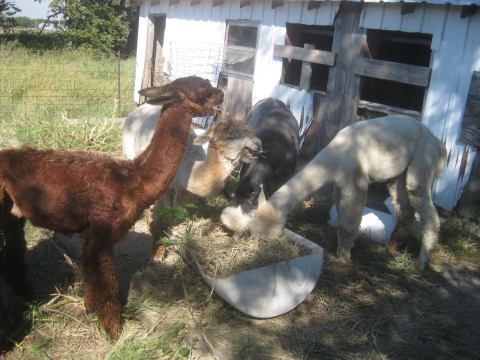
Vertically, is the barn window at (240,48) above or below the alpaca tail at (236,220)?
above

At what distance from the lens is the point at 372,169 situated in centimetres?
501

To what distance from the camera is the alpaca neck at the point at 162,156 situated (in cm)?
333

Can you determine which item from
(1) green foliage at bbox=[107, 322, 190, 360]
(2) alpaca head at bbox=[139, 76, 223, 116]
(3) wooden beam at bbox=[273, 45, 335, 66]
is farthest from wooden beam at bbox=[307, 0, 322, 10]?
(1) green foliage at bbox=[107, 322, 190, 360]

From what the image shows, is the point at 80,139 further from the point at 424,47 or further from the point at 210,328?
the point at 424,47

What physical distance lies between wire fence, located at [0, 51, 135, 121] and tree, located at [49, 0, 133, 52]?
13.4 m

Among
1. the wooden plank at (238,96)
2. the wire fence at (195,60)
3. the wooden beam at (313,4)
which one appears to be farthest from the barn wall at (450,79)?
the wire fence at (195,60)

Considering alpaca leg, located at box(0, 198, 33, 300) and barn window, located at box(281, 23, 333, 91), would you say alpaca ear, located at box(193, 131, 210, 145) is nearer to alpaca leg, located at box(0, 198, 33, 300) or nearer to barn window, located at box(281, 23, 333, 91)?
alpaca leg, located at box(0, 198, 33, 300)

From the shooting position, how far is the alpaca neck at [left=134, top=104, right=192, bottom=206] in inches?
131

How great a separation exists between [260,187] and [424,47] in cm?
641

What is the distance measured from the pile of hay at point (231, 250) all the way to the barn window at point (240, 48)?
20.9 feet

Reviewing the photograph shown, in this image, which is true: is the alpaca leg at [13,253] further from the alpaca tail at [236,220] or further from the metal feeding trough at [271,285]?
the alpaca tail at [236,220]

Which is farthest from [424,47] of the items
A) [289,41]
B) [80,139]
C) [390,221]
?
[80,139]

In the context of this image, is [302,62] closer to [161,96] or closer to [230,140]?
[230,140]

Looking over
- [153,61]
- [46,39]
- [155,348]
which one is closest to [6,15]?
[46,39]
